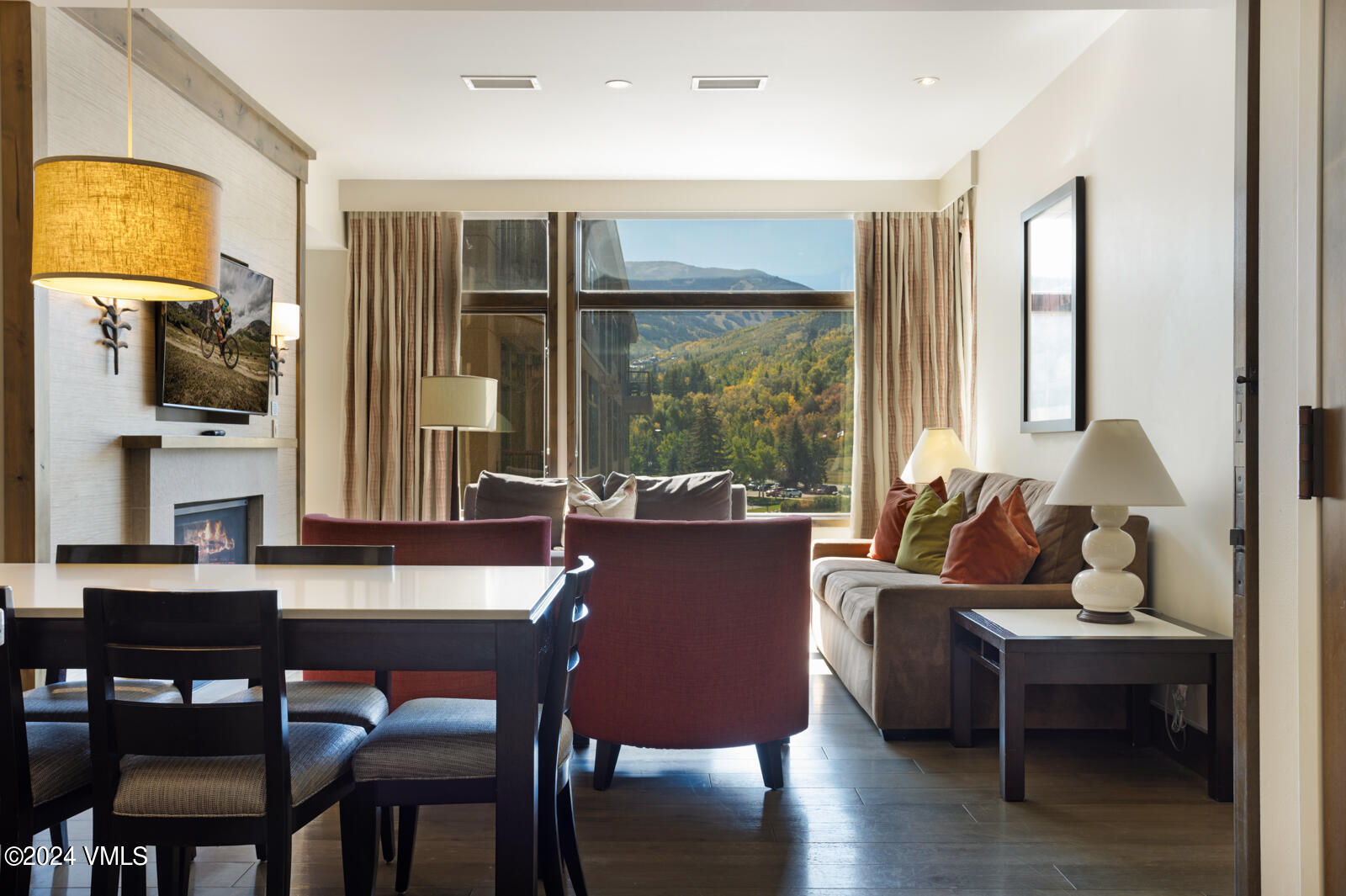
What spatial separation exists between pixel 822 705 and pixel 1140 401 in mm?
1754

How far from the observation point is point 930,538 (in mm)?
4504

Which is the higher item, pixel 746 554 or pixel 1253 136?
pixel 1253 136

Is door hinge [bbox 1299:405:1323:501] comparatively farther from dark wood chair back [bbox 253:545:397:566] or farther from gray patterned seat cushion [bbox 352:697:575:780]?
dark wood chair back [bbox 253:545:397:566]

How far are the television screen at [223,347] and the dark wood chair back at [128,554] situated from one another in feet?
6.35

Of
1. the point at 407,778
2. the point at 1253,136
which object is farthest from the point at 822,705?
the point at 1253,136

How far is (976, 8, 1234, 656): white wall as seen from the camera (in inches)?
125

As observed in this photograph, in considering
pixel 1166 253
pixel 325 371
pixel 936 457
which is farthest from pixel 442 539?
pixel 325 371

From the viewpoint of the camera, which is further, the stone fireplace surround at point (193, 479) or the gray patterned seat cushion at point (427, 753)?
the stone fireplace surround at point (193, 479)

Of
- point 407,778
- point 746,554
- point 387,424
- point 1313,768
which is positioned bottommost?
point 407,778

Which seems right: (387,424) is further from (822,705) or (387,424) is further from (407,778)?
(407,778)

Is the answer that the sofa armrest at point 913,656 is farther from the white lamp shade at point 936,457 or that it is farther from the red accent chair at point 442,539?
the white lamp shade at point 936,457

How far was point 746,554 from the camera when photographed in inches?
111

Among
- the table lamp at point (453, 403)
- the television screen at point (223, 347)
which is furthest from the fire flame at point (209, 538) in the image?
the table lamp at point (453, 403)

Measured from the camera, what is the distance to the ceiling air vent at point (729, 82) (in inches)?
187
